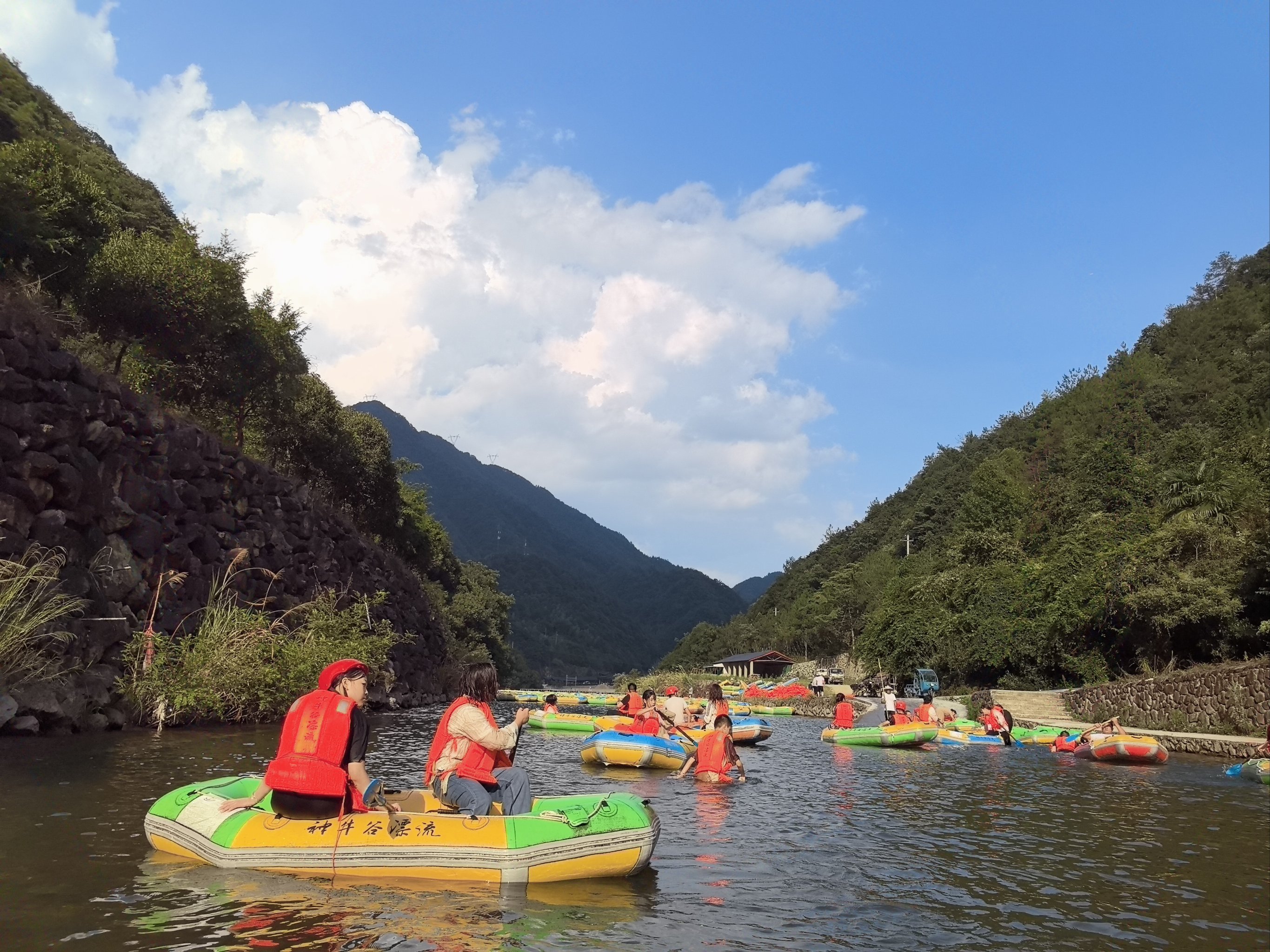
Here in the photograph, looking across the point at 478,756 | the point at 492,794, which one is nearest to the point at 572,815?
the point at 492,794

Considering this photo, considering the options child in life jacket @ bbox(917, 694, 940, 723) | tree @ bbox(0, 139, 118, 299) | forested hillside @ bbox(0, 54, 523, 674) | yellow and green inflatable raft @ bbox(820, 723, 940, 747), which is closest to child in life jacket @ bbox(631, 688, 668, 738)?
yellow and green inflatable raft @ bbox(820, 723, 940, 747)

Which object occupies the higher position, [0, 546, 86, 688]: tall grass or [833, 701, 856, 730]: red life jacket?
[0, 546, 86, 688]: tall grass

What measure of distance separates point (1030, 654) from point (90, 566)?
1391 inches

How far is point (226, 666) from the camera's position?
2128 centimetres

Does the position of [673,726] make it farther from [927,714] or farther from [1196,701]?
[1196,701]

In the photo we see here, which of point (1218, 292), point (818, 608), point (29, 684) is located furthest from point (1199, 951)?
point (1218, 292)

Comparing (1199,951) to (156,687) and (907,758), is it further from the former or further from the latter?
(156,687)

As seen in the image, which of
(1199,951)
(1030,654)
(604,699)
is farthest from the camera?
(604,699)

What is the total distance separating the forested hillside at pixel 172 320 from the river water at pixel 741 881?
Answer: 36.4 ft

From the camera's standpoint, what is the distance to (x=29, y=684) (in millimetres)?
16844

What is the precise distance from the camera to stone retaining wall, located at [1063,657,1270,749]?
23078 mm

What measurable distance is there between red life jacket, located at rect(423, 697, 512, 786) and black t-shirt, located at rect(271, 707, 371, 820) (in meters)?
0.81

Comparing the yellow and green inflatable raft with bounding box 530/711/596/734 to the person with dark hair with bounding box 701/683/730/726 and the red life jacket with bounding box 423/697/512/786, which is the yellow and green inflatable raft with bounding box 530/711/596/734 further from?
the red life jacket with bounding box 423/697/512/786

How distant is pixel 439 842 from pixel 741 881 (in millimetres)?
3030
